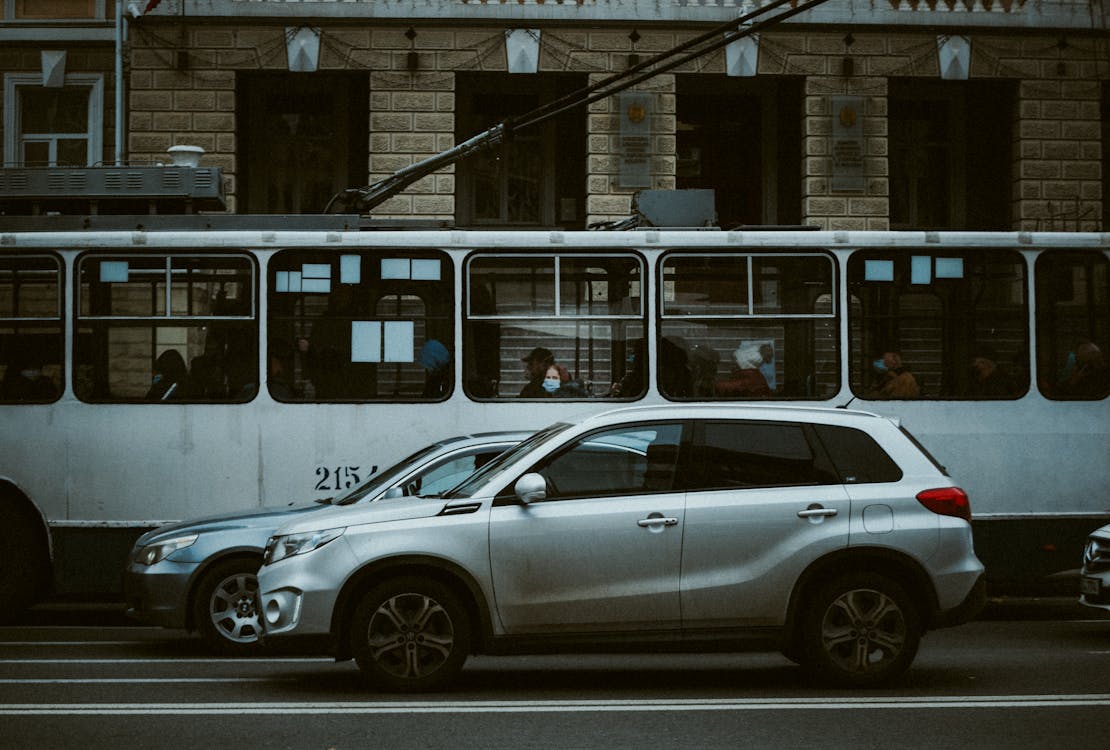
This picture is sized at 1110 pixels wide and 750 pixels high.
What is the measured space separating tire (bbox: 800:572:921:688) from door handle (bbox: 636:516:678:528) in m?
0.92

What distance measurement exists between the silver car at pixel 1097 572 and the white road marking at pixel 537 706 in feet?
10.8

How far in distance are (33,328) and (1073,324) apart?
A: 8.40m

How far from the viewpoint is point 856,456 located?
945cm

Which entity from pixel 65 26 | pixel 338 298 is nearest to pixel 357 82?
pixel 65 26

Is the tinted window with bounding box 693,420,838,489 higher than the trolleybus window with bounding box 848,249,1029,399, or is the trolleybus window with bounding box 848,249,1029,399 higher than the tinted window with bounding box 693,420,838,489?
the trolleybus window with bounding box 848,249,1029,399

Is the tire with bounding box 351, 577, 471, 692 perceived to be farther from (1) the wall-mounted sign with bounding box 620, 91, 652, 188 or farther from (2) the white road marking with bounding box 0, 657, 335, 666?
(1) the wall-mounted sign with bounding box 620, 91, 652, 188

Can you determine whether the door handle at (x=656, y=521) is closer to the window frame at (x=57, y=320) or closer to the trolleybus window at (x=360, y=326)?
the trolleybus window at (x=360, y=326)

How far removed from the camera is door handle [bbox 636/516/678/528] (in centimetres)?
909

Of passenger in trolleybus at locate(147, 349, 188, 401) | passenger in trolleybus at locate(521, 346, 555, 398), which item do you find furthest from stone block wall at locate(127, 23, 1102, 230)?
passenger in trolleybus at locate(147, 349, 188, 401)

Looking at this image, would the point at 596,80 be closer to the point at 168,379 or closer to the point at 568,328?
the point at 568,328

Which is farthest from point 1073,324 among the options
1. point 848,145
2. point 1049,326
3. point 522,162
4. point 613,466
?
point 522,162

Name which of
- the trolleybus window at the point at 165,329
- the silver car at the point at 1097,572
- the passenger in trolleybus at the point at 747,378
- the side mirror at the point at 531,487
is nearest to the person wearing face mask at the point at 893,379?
the passenger in trolleybus at the point at 747,378

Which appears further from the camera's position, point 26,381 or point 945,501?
point 26,381

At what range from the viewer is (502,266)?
13.3 m
